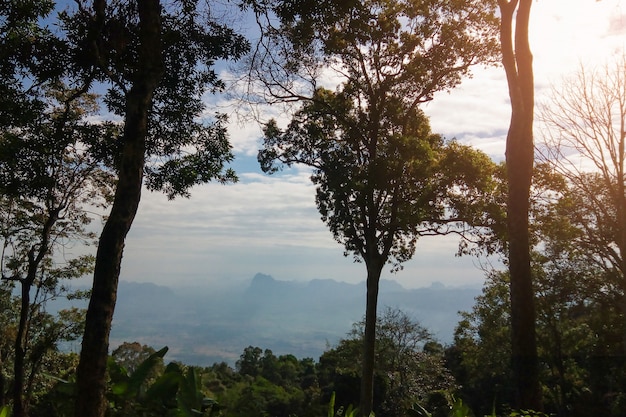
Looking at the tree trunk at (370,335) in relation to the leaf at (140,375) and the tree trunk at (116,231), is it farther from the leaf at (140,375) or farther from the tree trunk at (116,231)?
the leaf at (140,375)

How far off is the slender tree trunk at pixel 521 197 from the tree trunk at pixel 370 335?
7.39 meters

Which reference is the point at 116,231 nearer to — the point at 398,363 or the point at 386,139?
the point at 386,139

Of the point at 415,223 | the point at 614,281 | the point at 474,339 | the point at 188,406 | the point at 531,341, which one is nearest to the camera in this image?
the point at 188,406

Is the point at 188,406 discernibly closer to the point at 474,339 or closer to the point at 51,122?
the point at 51,122

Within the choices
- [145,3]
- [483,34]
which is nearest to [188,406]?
[145,3]

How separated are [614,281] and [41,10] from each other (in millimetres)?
21892

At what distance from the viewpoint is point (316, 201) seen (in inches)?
612

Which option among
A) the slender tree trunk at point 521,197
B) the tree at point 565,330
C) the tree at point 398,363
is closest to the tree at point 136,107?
the slender tree trunk at point 521,197

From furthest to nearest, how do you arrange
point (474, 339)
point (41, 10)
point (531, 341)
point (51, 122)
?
point (474, 339) < point (51, 122) < point (41, 10) < point (531, 341)

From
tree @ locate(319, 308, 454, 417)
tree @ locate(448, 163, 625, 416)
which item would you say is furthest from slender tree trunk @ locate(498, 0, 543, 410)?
tree @ locate(319, 308, 454, 417)

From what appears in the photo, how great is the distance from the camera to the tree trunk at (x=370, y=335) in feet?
42.6

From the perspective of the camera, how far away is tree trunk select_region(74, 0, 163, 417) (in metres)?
4.69

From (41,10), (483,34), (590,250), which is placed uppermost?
(483,34)

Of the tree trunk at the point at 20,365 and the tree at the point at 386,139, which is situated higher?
the tree at the point at 386,139
